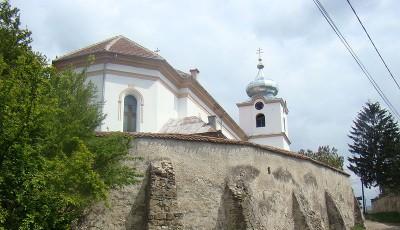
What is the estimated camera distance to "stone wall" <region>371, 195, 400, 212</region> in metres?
35.0

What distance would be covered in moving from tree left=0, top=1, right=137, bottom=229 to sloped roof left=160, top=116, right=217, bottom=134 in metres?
10.3

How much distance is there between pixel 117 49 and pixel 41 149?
49.3 ft

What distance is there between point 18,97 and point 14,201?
2.65 m

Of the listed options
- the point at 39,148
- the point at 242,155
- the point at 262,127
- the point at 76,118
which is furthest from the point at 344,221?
the point at 262,127

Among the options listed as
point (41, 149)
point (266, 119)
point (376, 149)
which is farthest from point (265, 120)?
point (41, 149)

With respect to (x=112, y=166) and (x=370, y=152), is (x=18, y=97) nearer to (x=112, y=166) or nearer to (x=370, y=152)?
(x=112, y=166)

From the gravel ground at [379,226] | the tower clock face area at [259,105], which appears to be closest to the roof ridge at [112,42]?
the gravel ground at [379,226]

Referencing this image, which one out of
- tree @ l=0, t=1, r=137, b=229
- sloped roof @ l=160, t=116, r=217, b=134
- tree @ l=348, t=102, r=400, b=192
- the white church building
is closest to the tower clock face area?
tree @ l=348, t=102, r=400, b=192

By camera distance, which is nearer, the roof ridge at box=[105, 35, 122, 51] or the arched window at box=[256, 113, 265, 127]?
the roof ridge at box=[105, 35, 122, 51]

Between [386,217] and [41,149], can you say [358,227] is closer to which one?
[386,217]

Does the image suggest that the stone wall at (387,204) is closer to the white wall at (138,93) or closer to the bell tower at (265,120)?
the bell tower at (265,120)

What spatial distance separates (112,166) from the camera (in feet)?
53.6

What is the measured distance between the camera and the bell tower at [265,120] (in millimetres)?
46594

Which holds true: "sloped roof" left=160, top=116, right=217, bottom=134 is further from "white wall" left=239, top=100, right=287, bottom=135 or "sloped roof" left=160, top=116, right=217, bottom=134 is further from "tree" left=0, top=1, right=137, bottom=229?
"white wall" left=239, top=100, right=287, bottom=135
